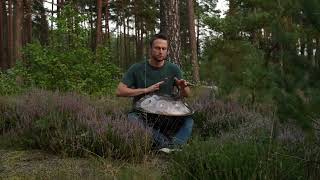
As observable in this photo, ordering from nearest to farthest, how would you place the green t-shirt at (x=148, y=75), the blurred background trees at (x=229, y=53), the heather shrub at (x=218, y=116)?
the blurred background trees at (x=229, y=53)
the green t-shirt at (x=148, y=75)
the heather shrub at (x=218, y=116)

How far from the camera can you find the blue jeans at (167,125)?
191 inches

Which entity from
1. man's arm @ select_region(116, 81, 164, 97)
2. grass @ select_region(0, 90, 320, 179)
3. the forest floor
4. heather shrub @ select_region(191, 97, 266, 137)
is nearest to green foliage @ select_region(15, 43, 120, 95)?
grass @ select_region(0, 90, 320, 179)

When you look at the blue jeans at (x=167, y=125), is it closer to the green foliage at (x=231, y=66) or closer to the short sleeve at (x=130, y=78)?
the short sleeve at (x=130, y=78)

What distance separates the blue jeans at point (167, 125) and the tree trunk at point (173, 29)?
16.2ft

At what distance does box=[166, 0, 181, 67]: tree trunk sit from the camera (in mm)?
9680

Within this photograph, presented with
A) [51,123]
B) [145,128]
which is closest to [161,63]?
[145,128]

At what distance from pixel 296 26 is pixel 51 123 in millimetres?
2727

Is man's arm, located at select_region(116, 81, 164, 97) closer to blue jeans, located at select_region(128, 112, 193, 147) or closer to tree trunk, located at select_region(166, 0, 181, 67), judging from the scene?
blue jeans, located at select_region(128, 112, 193, 147)

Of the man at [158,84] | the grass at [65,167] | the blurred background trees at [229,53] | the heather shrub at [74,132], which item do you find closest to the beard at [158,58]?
the man at [158,84]

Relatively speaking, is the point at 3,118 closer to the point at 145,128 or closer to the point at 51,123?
the point at 51,123

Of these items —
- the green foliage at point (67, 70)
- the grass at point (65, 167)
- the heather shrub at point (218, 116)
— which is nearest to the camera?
the grass at point (65, 167)

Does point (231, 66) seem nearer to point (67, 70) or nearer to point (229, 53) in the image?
point (229, 53)

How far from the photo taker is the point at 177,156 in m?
3.33

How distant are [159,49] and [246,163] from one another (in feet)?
8.28
